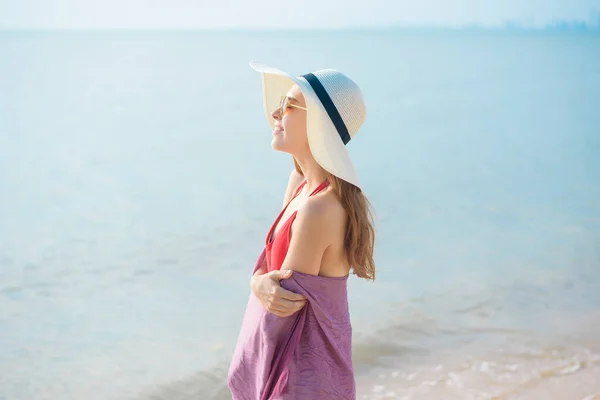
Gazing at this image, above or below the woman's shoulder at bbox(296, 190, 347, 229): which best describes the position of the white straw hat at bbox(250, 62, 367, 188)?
above

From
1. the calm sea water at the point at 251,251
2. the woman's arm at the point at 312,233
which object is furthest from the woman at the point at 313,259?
the calm sea water at the point at 251,251

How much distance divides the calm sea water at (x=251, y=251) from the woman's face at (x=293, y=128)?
2454 mm

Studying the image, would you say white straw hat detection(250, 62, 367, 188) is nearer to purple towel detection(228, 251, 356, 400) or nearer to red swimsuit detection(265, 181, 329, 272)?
red swimsuit detection(265, 181, 329, 272)

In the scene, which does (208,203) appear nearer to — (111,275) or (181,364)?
(111,275)

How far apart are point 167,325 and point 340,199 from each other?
12.0ft

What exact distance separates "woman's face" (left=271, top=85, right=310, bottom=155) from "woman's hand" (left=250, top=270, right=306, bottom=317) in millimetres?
392

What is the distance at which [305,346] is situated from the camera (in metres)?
2.39

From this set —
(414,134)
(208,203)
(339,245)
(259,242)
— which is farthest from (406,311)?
(414,134)

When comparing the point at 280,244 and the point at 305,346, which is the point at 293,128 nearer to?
the point at 280,244

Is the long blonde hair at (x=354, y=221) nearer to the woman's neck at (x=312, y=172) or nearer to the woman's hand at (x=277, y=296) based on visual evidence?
the woman's neck at (x=312, y=172)

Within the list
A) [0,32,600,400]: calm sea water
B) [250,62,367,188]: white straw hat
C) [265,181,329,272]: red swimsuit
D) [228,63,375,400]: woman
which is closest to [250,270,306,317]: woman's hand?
[228,63,375,400]: woman

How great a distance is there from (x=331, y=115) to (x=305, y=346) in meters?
0.70

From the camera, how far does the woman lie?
2.31 m

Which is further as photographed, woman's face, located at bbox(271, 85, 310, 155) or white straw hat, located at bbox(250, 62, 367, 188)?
woman's face, located at bbox(271, 85, 310, 155)
